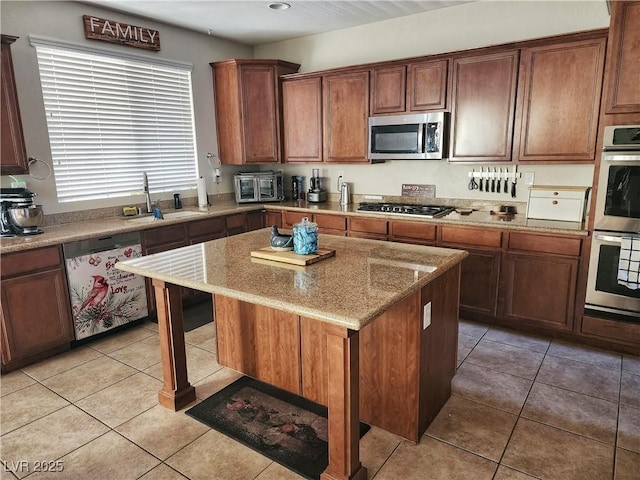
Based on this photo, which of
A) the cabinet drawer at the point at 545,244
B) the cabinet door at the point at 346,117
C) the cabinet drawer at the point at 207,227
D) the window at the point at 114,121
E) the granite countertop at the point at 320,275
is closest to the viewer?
the granite countertop at the point at 320,275

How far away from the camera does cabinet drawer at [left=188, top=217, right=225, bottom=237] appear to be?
3.99m

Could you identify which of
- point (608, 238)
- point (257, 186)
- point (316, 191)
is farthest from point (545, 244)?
point (257, 186)

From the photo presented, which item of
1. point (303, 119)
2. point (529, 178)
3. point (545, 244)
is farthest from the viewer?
point (303, 119)

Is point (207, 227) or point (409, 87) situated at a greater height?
point (409, 87)

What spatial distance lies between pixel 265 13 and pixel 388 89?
4.38ft

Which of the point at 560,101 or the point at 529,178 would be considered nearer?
the point at 560,101

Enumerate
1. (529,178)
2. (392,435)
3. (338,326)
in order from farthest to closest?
1. (529,178)
2. (392,435)
3. (338,326)

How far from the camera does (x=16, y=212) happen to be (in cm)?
300

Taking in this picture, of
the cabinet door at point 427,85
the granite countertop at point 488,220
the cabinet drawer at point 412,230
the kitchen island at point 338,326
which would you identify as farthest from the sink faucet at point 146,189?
the cabinet door at point 427,85

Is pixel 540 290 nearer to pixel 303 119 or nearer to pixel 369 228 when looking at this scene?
pixel 369 228

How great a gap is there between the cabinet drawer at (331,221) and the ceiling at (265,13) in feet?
6.23

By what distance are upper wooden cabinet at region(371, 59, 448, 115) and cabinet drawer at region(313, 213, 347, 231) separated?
42.5 inches

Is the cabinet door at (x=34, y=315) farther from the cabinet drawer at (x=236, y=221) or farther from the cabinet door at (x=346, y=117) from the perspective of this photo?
the cabinet door at (x=346, y=117)

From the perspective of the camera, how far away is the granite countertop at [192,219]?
2953mm
